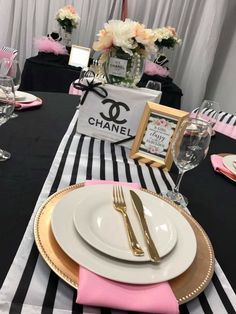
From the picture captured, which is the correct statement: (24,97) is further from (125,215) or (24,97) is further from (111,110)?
(125,215)

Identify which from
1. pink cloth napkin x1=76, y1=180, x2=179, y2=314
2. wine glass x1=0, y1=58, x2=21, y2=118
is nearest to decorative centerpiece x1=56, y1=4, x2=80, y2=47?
wine glass x1=0, y1=58, x2=21, y2=118

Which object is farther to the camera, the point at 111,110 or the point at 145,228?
the point at 111,110

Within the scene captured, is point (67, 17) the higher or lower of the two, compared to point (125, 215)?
higher

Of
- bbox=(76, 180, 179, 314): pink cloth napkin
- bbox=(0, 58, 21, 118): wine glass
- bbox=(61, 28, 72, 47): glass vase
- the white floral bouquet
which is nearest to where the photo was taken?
bbox=(76, 180, 179, 314): pink cloth napkin

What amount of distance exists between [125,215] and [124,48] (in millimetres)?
536

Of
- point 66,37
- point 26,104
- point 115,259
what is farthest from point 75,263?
point 66,37

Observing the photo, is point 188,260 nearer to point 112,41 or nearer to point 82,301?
point 82,301

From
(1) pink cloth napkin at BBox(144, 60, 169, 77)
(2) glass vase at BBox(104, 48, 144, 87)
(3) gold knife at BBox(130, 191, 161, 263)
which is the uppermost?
(2) glass vase at BBox(104, 48, 144, 87)

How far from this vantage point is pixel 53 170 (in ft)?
2.50

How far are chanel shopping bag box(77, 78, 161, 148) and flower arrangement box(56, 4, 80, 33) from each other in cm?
194

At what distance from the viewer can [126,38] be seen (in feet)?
2.89

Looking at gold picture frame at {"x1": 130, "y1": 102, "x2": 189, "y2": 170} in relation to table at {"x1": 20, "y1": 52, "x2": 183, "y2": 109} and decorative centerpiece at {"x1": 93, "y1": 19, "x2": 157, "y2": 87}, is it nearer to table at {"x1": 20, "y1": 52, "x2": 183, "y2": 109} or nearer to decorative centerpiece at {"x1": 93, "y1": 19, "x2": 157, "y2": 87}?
decorative centerpiece at {"x1": 93, "y1": 19, "x2": 157, "y2": 87}

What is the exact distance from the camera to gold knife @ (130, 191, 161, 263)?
46cm

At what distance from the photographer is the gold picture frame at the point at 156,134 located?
2.89ft
